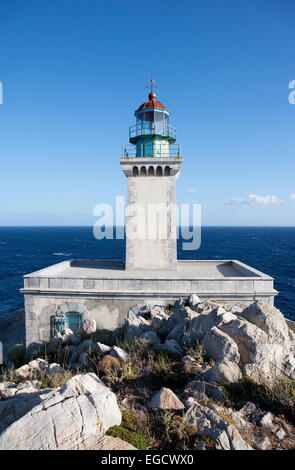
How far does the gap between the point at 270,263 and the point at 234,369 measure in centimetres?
5482

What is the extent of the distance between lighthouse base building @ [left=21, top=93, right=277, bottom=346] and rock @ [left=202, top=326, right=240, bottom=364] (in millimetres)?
6751

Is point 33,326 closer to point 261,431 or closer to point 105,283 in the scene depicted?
point 105,283

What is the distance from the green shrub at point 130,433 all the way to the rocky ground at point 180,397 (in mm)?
15

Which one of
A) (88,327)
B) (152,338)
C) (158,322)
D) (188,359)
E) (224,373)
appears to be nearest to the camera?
(224,373)

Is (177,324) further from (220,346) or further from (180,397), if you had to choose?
(180,397)

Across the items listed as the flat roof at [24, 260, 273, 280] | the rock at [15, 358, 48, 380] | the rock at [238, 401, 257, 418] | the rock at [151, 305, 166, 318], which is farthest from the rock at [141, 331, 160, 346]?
the flat roof at [24, 260, 273, 280]

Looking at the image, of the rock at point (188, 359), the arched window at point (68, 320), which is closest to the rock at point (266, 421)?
the rock at point (188, 359)

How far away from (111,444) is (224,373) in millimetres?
2518

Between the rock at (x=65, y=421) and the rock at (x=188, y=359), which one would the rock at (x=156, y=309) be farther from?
the rock at (x=65, y=421)

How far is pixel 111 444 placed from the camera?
3938mm

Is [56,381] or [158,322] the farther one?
[158,322]

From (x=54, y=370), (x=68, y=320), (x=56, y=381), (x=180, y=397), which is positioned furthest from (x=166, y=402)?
(x=68, y=320)

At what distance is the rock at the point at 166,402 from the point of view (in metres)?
4.83

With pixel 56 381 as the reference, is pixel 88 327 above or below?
below
